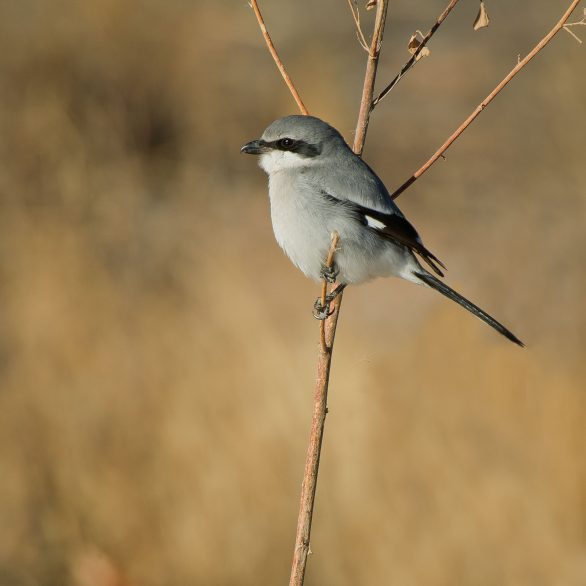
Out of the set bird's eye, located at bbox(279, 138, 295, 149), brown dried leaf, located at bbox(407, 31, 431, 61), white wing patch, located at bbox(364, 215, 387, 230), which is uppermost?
bird's eye, located at bbox(279, 138, 295, 149)

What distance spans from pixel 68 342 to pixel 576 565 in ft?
8.40

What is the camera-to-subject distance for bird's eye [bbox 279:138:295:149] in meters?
2.62

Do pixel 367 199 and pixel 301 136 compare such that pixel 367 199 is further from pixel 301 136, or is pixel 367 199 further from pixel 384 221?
pixel 301 136

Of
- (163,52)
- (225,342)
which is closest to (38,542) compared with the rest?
(225,342)

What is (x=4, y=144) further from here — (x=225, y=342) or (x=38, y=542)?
(x=38, y=542)

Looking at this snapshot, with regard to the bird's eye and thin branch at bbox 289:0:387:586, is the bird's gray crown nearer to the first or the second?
the bird's eye

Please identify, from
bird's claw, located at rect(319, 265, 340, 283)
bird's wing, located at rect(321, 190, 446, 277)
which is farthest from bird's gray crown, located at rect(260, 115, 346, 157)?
bird's claw, located at rect(319, 265, 340, 283)

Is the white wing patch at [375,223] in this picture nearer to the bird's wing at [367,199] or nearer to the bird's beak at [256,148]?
the bird's wing at [367,199]

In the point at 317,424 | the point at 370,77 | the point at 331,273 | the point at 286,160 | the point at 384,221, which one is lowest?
the point at 317,424

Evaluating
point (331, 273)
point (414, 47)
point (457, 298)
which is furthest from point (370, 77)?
point (457, 298)

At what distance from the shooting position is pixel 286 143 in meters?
2.62

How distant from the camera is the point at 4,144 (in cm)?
560

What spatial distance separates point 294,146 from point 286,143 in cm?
3

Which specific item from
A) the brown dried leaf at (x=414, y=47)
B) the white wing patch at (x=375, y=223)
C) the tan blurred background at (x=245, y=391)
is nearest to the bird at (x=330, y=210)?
the white wing patch at (x=375, y=223)
